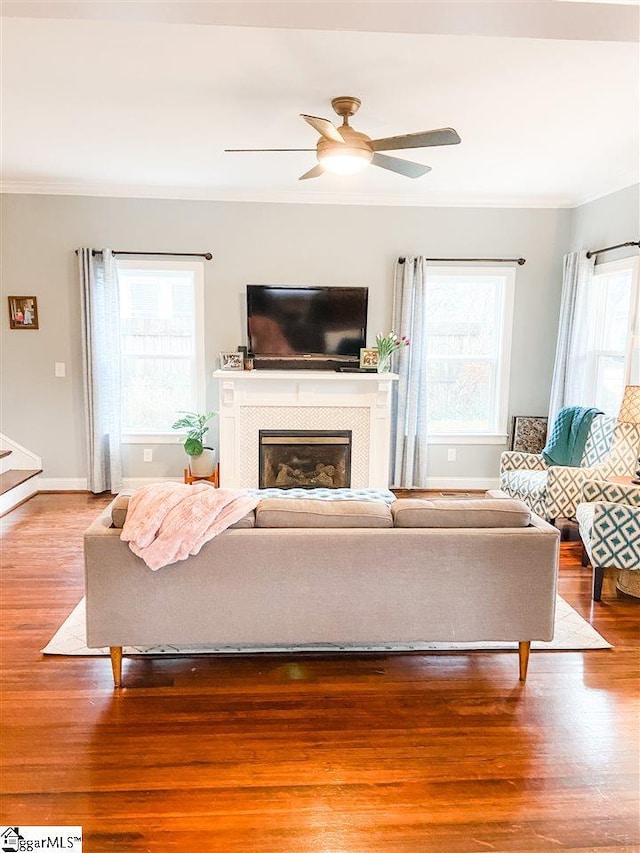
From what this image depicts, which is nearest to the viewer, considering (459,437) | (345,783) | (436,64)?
(345,783)

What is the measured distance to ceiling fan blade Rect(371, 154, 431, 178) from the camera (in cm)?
314

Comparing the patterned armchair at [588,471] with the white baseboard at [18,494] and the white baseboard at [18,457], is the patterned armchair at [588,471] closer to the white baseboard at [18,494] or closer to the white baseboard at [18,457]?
the white baseboard at [18,494]

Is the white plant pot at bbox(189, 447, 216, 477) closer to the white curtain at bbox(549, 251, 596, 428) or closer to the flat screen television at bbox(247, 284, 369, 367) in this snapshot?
the flat screen television at bbox(247, 284, 369, 367)

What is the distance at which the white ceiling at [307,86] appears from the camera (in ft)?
5.56

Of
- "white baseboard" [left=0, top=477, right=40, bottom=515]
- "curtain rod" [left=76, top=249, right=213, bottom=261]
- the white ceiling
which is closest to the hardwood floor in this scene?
"white baseboard" [left=0, top=477, right=40, bottom=515]

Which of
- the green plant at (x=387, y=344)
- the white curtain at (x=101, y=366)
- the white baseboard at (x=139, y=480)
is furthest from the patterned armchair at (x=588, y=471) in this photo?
the white curtain at (x=101, y=366)

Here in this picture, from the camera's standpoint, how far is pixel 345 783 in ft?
6.32

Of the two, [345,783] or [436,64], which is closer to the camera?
[345,783]

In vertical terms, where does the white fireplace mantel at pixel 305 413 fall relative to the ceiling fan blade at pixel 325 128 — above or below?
below

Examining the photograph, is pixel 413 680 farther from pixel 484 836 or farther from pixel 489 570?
pixel 484 836

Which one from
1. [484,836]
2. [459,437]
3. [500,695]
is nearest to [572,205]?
[459,437]

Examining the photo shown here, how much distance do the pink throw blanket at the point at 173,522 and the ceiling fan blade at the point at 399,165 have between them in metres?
2.04

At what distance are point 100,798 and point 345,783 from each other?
2.61ft

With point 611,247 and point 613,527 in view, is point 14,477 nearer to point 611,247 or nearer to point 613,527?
point 613,527
